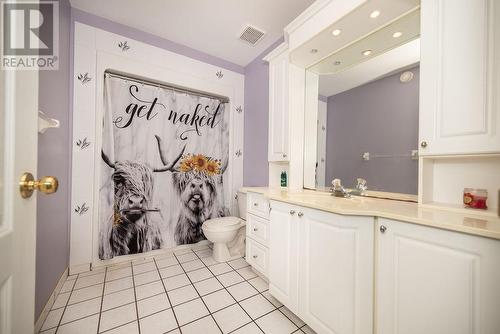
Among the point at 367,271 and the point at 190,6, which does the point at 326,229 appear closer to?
the point at 367,271

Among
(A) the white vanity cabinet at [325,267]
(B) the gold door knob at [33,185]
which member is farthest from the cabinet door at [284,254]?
(B) the gold door knob at [33,185]

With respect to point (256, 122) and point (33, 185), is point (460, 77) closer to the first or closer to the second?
point (33, 185)

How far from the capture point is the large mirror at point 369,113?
1.26 meters

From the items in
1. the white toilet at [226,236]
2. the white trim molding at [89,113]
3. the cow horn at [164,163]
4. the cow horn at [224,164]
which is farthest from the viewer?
the cow horn at [224,164]

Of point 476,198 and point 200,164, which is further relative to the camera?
point 200,164

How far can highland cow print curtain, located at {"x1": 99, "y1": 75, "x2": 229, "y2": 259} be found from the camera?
6.35 feet

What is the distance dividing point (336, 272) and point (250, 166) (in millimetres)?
1769

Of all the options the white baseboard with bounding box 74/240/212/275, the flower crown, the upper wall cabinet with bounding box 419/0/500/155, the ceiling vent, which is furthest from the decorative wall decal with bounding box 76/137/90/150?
the upper wall cabinet with bounding box 419/0/500/155

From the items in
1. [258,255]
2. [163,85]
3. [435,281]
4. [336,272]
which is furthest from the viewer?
[163,85]

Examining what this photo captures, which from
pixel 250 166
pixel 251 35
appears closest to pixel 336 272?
pixel 250 166

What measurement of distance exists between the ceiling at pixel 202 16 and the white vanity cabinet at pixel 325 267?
179cm

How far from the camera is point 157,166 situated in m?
2.16

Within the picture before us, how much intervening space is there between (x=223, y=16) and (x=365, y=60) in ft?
4.53

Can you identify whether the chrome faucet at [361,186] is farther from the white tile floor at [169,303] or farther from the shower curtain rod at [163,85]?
the shower curtain rod at [163,85]
